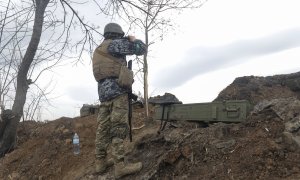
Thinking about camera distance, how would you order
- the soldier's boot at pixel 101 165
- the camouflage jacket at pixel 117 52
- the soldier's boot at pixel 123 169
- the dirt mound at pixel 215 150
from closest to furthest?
the dirt mound at pixel 215 150
the soldier's boot at pixel 123 169
the camouflage jacket at pixel 117 52
the soldier's boot at pixel 101 165

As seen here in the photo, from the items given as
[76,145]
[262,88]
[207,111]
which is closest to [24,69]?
[76,145]

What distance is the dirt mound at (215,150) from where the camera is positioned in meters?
4.99

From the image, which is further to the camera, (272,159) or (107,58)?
(107,58)

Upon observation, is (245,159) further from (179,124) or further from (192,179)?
(179,124)

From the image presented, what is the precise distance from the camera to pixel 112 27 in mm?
6352

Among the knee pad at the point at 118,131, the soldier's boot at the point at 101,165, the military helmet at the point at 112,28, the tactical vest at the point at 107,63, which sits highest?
the military helmet at the point at 112,28

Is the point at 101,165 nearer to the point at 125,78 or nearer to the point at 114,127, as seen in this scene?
the point at 114,127

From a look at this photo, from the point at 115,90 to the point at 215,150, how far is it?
1790 millimetres

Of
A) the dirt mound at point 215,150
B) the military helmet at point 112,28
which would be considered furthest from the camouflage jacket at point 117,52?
the dirt mound at point 215,150

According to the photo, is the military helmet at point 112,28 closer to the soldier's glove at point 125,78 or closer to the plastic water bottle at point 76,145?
the soldier's glove at point 125,78

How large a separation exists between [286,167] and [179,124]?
108 inches

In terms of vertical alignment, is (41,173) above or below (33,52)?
below

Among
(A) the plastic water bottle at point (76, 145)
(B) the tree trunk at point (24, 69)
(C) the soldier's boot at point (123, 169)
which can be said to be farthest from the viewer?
(B) the tree trunk at point (24, 69)

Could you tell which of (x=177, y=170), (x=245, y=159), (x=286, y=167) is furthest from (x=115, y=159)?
(x=286, y=167)
